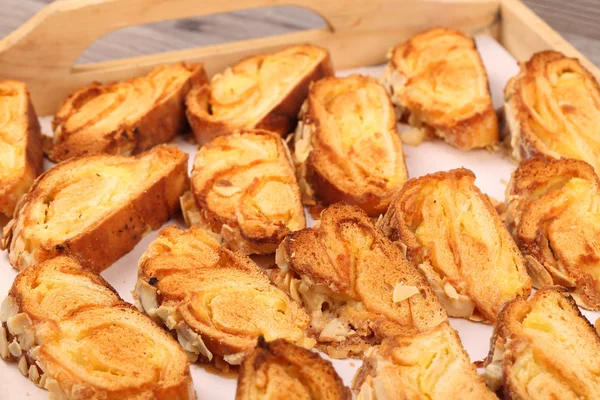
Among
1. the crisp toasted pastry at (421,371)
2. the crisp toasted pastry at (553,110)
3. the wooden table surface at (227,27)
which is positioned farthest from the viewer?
the wooden table surface at (227,27)

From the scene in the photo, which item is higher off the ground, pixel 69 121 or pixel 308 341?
pixel 69 121

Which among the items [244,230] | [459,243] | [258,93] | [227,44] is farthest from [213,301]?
[227,44]

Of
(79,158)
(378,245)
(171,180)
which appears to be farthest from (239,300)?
(79,158)

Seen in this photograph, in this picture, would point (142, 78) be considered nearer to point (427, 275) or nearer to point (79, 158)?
point (79, 158)

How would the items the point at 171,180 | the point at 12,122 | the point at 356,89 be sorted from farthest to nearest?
1. the point at 356,89
2. the point at 12,122
3. the point at 171,180

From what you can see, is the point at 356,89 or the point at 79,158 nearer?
the point at 79,158

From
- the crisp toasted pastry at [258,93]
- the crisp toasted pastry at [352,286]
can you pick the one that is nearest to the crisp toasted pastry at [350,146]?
the crisp toasted pastry at [258,93]

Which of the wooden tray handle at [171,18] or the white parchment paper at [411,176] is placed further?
the wooden tray handle at [171,18]

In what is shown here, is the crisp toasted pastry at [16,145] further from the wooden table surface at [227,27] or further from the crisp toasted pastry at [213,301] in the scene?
the wooden table surface at [227,27]
